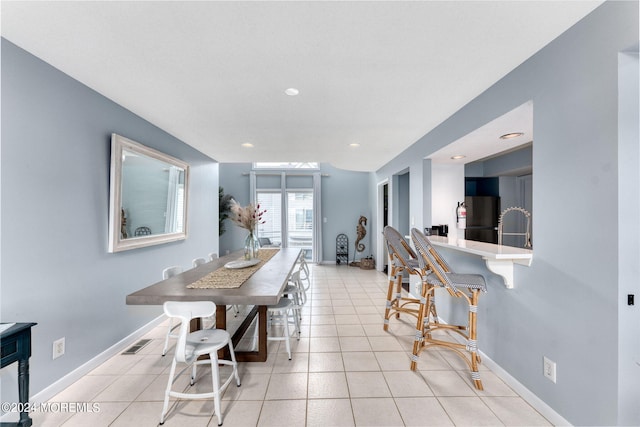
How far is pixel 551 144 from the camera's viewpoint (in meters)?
1.65

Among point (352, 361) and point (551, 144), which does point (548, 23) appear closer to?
point (551, 144)

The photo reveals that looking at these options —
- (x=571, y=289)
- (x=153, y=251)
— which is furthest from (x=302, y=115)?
(x=571, y=289)

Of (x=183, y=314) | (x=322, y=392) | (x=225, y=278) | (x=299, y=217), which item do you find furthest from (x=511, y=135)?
(x=299, y=217)

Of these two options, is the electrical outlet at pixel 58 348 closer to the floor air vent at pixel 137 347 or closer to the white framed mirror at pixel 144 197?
the floor air vent at pixel 137 347

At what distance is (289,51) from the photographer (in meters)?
1.73

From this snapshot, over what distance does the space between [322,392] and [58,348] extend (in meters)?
1.99

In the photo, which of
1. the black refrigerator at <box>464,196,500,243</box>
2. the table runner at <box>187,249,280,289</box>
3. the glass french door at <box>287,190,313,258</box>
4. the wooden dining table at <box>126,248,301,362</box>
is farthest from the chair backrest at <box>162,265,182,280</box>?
the glass french door at <box>287,190,313,258</box>

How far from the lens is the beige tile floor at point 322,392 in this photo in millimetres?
1715

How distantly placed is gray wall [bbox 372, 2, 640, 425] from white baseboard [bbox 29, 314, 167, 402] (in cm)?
337

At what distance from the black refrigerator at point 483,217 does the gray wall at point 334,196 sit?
3126mm

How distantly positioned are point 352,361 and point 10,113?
306 centimetres

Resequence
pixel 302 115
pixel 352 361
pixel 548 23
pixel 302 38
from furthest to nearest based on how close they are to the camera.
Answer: pixel 302 115 → pixel 352 361 → pixel 302 38 → pixel 548 23

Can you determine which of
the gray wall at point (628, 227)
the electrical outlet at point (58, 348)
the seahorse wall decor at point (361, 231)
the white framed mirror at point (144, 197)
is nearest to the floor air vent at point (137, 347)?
the electrical outlet at point (58, 348)

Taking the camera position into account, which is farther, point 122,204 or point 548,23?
point 122,204
